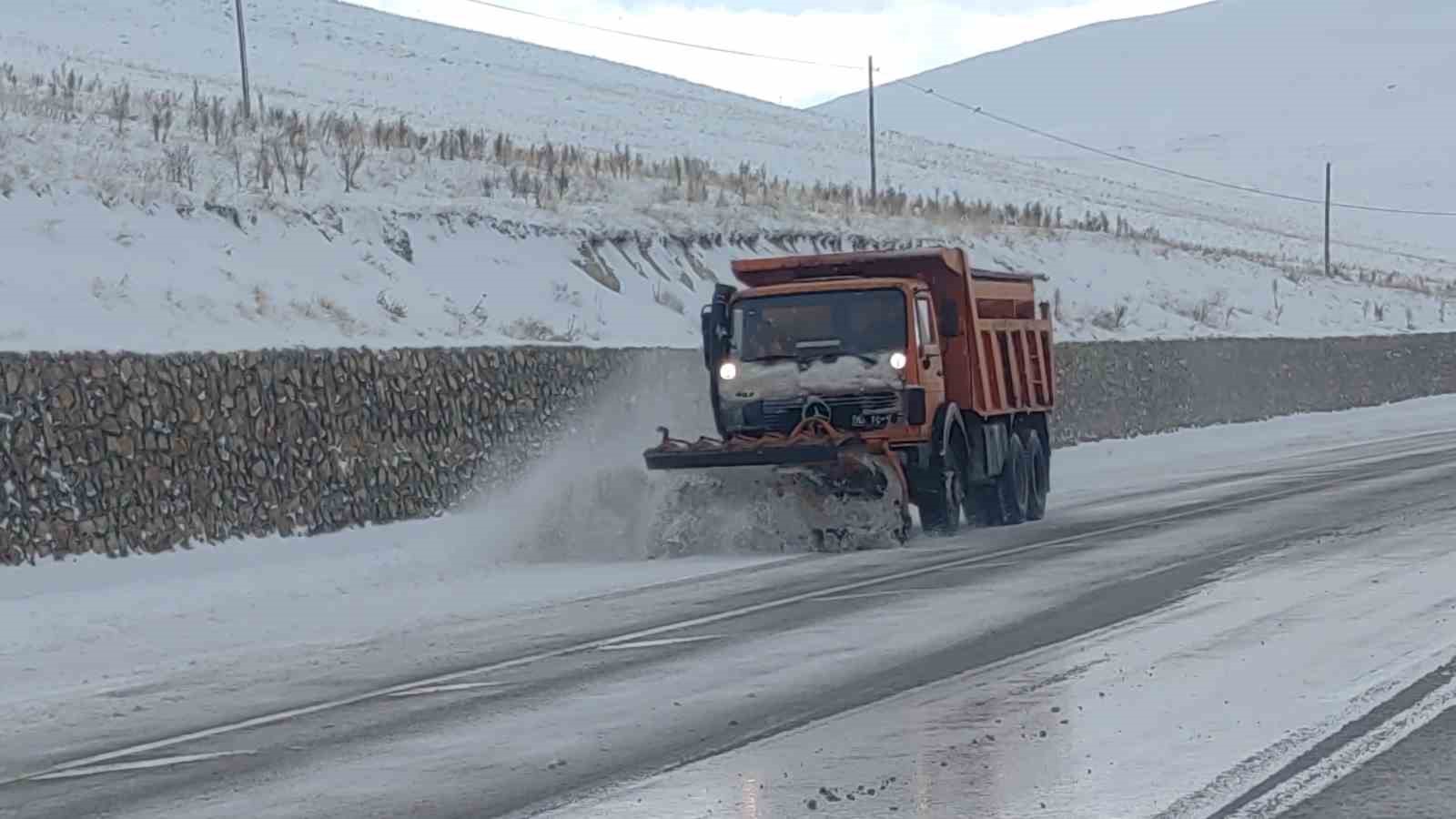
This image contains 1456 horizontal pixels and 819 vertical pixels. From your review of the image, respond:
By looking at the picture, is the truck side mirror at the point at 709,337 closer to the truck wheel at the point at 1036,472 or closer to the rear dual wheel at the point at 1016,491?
the rear dual wheel at the point at 1016,491

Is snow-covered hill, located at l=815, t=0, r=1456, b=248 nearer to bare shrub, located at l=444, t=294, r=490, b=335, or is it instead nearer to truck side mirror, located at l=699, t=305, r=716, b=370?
bare shrub, located at l=444, t=294, r=490, b=335

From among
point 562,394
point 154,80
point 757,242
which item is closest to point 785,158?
point 154,80

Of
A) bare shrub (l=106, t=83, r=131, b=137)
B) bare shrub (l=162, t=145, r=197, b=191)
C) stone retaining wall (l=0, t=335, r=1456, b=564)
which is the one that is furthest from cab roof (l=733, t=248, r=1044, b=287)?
bare shrub (l=106, t=83, r=131, b=137)

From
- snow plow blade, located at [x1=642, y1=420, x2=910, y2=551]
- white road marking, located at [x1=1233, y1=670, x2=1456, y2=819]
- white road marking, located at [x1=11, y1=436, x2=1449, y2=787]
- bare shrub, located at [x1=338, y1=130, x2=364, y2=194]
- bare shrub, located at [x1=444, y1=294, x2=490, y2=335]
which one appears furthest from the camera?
bare shrub, located at [x1=338, y1=130, x2=364, y2=194]

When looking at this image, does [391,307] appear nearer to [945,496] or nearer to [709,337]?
[709,337]

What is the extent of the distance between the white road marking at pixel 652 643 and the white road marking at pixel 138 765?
3.44 meters

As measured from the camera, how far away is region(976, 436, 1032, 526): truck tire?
2236 centimetres

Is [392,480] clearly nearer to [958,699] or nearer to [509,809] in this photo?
[958,699]

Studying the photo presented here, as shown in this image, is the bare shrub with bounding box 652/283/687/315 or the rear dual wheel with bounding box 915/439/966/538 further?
the bare shrub with bounding box 652/283/687/315

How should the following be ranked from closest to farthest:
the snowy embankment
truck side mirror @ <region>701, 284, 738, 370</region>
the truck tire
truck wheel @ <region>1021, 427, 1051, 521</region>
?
1. truck side mirror @ <region>701, 284, 738, 370</region>
2. the snowy embankment
3. the truck tire
4. truck wheel @ <region>1021, 427, 1051, 521</region>

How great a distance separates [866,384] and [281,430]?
17.8 ft

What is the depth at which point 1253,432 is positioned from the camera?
→ 38.6 m

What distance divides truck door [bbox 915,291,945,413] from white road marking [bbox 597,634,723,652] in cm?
690

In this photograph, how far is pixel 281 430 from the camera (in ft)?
63.9
